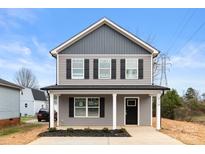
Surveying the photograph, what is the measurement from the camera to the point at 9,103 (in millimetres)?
29344

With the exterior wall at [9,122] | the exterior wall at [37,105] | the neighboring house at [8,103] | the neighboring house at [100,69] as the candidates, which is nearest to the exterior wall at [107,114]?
the neighboring house at [100,69]

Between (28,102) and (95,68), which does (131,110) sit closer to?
(95,68)

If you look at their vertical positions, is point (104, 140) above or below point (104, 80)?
below

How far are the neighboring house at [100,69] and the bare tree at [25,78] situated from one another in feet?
194

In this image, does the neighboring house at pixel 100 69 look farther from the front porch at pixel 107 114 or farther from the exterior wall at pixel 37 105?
the exterior wall at pixel 37 105

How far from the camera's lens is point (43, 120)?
3962cm

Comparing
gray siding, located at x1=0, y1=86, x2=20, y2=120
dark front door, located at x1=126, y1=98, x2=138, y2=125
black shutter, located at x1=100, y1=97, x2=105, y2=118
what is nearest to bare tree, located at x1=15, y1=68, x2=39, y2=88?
gray siding, located at x1=0, y1=86, x2=20, y2=120

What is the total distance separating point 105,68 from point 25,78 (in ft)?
203

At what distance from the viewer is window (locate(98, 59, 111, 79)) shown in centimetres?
2538

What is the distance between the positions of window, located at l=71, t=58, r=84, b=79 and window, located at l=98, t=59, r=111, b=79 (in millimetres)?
1379

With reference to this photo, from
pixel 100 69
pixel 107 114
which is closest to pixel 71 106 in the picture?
pixel 107 114

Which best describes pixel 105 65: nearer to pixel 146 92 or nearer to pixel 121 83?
pixel 121 83

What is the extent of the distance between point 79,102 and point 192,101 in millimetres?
15958

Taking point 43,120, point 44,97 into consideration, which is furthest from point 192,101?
point 44,97
